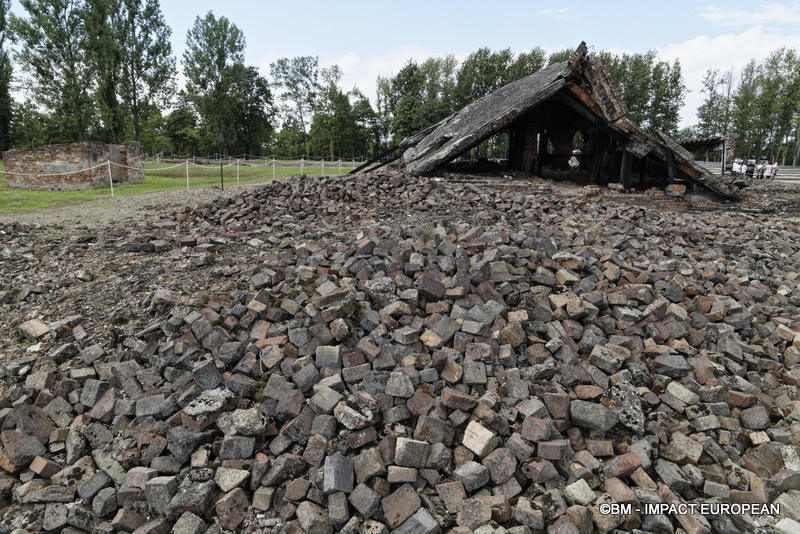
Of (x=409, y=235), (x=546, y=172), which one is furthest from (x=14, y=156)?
(x=546, y=172)

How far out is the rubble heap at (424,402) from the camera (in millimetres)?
2305

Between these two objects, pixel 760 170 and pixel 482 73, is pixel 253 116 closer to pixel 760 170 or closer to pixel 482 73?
pixel 482 73

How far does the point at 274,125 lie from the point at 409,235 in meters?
55.3

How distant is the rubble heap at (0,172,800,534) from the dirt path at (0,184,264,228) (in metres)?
5.80

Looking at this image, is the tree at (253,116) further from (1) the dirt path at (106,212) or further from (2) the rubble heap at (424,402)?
(2) the rubble heap at (424,402)

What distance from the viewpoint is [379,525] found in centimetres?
217

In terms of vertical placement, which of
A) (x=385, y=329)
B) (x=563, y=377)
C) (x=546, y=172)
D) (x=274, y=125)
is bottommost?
(x=563, y=377)

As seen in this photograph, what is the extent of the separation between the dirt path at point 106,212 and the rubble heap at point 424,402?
228 inches

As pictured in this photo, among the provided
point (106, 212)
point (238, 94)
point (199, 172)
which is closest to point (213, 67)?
point (238, 94)

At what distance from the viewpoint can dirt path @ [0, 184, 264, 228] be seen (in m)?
8.43

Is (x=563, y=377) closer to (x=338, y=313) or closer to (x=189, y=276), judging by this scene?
(x=338, y=313)

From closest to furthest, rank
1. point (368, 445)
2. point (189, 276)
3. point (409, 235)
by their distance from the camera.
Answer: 1. point (368, 445)
2. point (189, 276)
3. point (409, 235)

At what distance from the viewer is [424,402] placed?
2730 mm

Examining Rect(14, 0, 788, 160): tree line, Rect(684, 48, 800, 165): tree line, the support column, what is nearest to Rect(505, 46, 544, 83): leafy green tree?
Rect(14, 0, 788, 160): tree line
